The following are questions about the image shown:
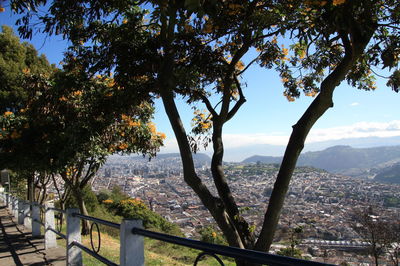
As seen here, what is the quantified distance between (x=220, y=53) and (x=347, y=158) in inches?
3485

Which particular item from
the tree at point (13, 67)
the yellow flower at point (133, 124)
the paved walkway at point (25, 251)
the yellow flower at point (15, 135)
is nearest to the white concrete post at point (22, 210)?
the paved walkway at point (25, 251)

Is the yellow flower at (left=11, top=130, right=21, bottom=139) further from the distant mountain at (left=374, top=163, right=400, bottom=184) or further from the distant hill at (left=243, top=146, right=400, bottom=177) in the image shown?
the distant hill at (left=243, top=146, right=400, bottom=177)

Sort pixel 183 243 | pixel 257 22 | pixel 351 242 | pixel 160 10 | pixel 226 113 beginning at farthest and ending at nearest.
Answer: pixel 351 242
pixel 226 113
pixel 257 22
pixel 160 10
pixel 183 243

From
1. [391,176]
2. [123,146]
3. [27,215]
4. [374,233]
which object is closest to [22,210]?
[27,215]

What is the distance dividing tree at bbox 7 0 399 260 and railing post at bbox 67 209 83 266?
180 centimetres

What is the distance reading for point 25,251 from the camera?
7203 millimetres

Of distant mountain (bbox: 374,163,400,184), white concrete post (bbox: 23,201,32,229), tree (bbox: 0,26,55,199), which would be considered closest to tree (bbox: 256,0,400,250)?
white concrete post (bbox: 23,201,32,229)

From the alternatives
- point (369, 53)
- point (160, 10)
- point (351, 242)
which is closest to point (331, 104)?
point (369, 53)

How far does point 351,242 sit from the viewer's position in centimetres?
1307

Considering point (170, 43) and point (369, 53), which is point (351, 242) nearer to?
point (369, 53)

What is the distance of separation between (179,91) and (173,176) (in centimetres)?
4261

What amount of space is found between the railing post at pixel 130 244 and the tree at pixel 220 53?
6.91ft

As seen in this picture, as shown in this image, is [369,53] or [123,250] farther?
[369,53]

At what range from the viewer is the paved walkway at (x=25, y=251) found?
6109mm
